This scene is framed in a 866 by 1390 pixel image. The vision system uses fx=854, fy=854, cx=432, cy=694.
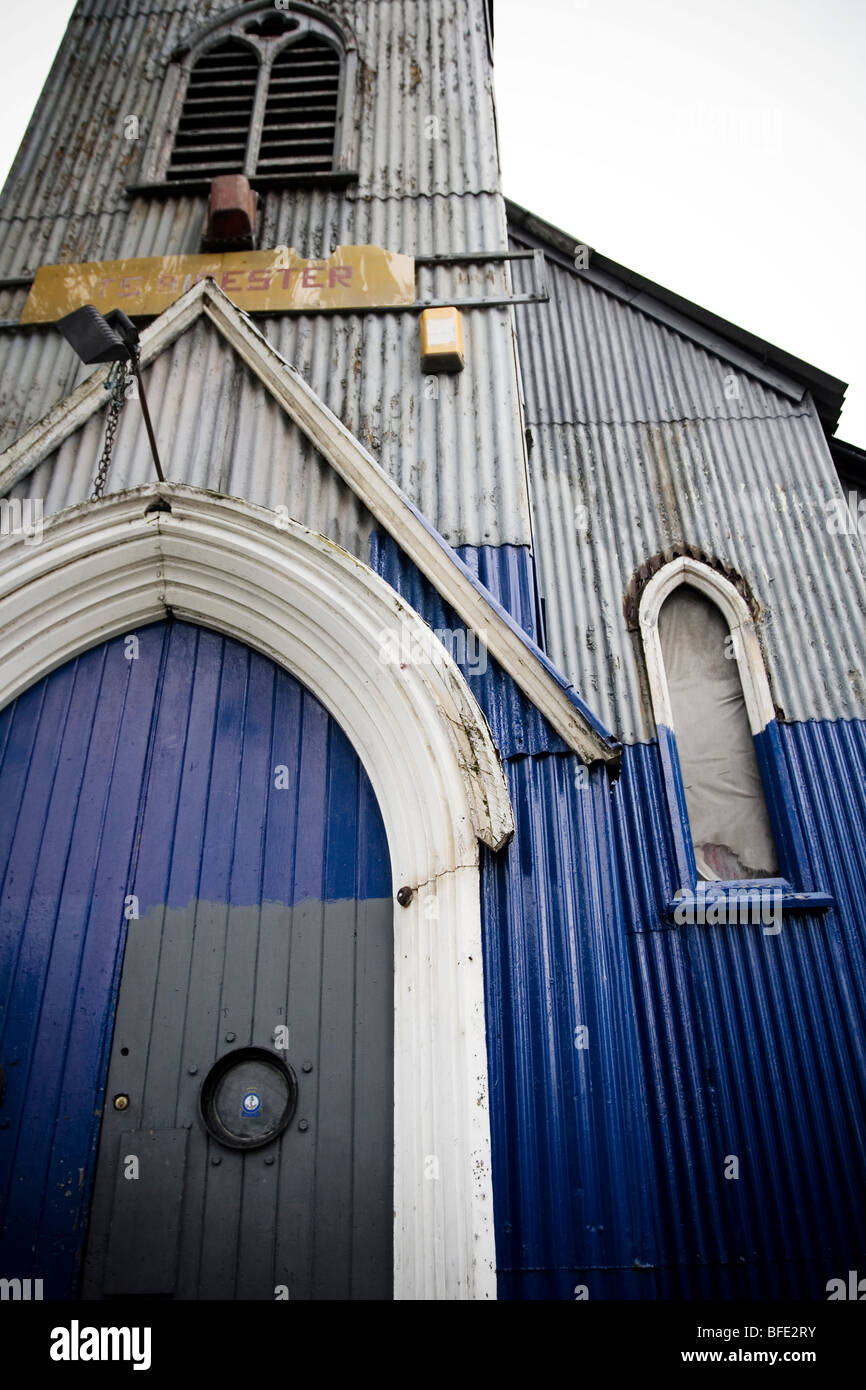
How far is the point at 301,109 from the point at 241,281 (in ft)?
8.78

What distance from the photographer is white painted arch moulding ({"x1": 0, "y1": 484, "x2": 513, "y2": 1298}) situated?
396cm

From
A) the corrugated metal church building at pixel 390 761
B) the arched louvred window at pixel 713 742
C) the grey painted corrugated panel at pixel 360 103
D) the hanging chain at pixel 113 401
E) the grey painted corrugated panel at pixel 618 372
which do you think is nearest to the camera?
the corrugated metal church building at pixel 390 761

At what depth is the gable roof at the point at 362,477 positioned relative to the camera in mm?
4848

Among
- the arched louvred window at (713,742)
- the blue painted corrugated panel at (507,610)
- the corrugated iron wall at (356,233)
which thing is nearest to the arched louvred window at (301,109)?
the corrugated iron wall at (356,233)

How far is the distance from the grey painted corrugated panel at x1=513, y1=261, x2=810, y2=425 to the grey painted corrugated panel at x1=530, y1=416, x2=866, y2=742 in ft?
0.67

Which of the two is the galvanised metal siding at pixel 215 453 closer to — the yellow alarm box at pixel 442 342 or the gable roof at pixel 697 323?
the yellow alarm box at pixel 442 342

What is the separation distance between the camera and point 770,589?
730 cm

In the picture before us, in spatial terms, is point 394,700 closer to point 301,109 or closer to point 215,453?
point 215,453

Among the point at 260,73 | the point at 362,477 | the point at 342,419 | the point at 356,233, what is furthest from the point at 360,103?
the point at 362,477

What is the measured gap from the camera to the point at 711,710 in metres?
6.90

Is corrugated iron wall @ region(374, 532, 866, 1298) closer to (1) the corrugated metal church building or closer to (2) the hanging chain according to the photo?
(1) the corrugated metal church building

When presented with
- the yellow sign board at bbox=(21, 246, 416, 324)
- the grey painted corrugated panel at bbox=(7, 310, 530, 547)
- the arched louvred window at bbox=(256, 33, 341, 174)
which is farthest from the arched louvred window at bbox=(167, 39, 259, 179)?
the grey painted corrugated panel at bbox=(7, 310, 530, 547)

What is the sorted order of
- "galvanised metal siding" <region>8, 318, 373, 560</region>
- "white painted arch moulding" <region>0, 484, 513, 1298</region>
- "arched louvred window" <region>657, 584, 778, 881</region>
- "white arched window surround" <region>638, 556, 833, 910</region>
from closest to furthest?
"white painted arch moulding" <region>0, 484, 513, 1298</region>
"galvanised metal siding" <region>8, 318, 373, 560</region>
"white arched window surround" <region>638, 556, 833, 910</region>
"arched louvred window" <region>657, 584, 778, 881</region>
